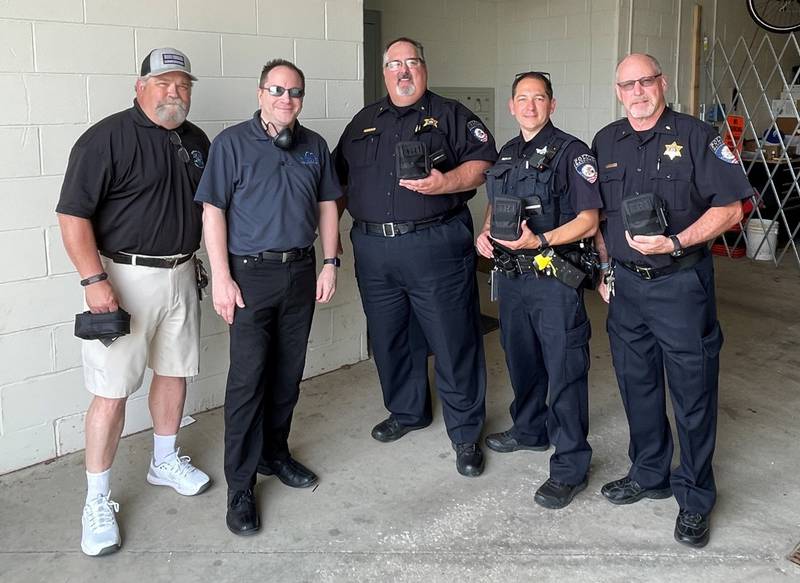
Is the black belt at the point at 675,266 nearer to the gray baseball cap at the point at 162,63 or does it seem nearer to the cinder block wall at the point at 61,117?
the gray baseball cap at the point at 162,63

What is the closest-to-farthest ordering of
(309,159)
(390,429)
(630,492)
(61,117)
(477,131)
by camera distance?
(309,159)
(630,492)
(61,117)
(477,131)
(390,429)

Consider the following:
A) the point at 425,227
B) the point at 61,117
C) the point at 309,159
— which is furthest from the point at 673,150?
the point at 61,117

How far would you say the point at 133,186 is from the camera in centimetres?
239

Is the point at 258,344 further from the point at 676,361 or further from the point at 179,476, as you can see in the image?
the point at 676,361

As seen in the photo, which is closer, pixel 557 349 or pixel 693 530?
pixel 693 530

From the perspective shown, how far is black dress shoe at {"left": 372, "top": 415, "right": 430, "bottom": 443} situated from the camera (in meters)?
3.17

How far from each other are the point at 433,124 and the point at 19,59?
1510mm

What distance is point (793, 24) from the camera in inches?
290

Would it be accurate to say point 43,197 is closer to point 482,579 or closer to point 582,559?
point 482,579

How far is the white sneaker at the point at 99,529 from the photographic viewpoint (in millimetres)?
2340

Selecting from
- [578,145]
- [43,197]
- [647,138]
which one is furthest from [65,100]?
[647,138]

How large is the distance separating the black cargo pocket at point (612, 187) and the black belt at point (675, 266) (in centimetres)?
21

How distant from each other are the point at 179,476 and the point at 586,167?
6.02ft

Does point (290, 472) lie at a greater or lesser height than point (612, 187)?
lesser
